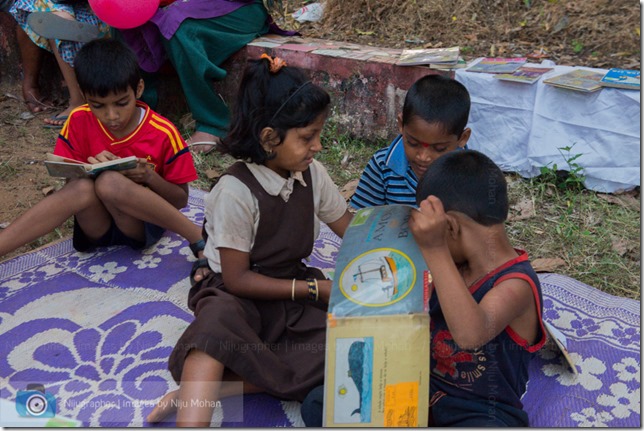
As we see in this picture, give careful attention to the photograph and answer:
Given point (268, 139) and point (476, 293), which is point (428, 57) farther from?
point (476, 293)

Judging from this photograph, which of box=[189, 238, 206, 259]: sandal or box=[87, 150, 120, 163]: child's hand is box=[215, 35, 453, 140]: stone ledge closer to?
box=[189, 238, 206, 259]: sandal

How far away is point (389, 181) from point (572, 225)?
107 cm

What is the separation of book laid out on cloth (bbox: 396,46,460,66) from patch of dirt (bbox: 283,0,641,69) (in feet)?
1.56

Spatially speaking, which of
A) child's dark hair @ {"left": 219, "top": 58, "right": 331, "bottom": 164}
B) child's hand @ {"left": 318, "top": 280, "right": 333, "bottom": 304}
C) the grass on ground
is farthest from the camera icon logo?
the grass on ground

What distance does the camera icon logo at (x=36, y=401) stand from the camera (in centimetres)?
172

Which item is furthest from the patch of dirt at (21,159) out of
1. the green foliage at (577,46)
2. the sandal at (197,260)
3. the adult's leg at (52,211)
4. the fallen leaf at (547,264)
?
the green foliage at (577,46)

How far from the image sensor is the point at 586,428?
1.86m

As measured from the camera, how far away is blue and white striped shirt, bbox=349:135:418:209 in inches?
94.7

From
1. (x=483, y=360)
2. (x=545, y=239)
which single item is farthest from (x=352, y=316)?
(x=545, y=239)

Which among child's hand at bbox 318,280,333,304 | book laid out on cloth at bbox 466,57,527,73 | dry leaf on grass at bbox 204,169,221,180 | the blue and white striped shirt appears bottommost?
dry leaf on grass at bbox 204,169,221,180

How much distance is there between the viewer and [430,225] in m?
1.50

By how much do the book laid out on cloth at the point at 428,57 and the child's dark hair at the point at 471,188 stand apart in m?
2.07

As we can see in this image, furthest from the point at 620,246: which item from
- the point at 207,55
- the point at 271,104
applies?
the point at 207,55

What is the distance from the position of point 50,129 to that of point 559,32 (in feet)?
11.5
